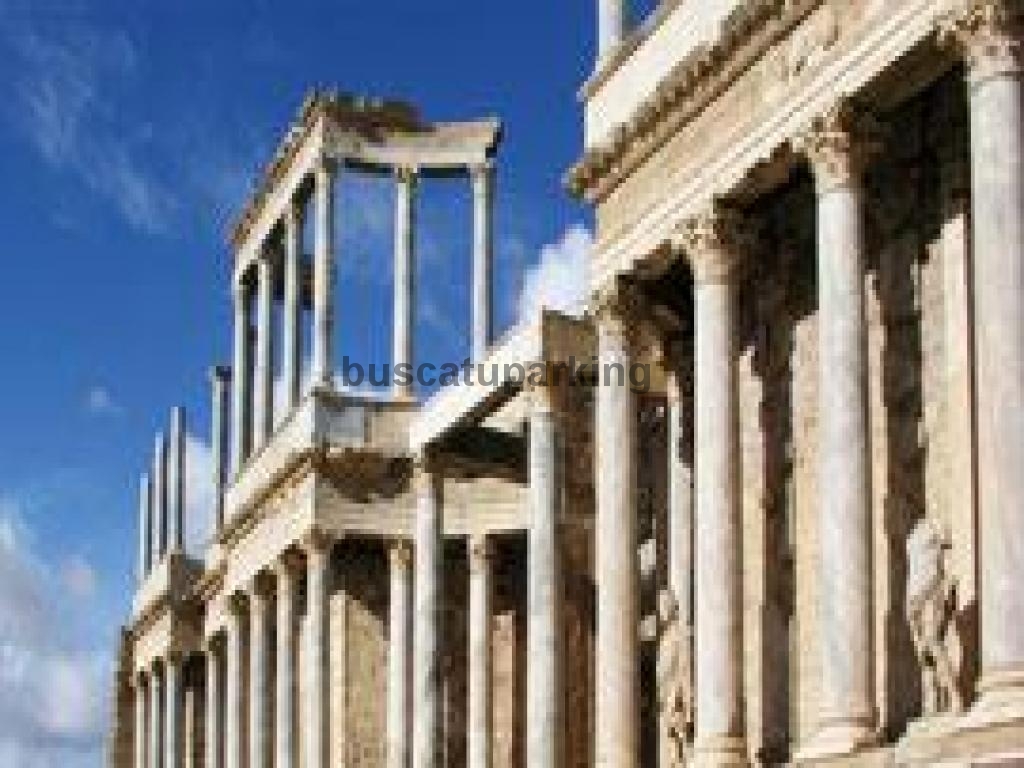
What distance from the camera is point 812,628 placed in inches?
1091

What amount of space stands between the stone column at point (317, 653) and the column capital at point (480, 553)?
106 inches

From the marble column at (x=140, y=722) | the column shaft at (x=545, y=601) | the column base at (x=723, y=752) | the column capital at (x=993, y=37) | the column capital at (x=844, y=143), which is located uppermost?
the column capital at (x=993, y=37)

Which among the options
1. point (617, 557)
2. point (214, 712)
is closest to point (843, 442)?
point (617, 557)

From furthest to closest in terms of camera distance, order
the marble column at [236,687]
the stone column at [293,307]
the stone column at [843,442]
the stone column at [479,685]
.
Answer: the marble column at [236,687] → the stone column at [293,307] → the stone column at [479,685] → the stone column at [843,442]

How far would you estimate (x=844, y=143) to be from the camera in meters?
25.8

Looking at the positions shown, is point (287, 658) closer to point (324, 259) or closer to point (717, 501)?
point (324, 259)

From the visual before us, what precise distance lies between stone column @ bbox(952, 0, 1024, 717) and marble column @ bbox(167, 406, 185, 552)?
41853 millimetres

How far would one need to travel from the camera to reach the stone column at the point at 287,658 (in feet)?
151

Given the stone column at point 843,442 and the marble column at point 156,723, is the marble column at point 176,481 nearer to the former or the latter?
the marble column at point 156,723

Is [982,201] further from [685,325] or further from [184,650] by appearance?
[184,650]

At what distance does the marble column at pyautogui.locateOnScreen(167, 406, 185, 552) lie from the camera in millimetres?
62812

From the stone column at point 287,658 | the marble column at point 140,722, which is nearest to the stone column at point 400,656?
the stone column at point 287,658

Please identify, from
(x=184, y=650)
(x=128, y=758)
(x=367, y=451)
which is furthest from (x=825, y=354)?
(x=128, y=758)

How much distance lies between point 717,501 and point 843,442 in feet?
10.8
